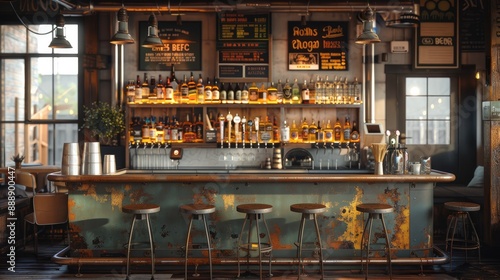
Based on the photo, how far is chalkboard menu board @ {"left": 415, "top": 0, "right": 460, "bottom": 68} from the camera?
7762 millimetres

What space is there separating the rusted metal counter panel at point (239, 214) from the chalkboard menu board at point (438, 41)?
2841 millimetres

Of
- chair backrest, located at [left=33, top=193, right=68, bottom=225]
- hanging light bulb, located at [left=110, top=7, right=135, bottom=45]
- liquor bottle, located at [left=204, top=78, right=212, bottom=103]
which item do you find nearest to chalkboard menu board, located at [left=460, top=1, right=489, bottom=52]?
liquor bottle, located at [left=204, top=78, right=212, bottom=103]

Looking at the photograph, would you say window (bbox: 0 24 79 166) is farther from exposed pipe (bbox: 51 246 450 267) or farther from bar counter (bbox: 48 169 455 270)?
exposed pipe (bbox: 51 246 450 267)

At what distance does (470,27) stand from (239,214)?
14.5ft

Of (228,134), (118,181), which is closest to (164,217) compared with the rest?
(118,181)

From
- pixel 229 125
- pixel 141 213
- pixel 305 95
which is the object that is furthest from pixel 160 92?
pixel 141 213

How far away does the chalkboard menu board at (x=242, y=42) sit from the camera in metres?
7.59

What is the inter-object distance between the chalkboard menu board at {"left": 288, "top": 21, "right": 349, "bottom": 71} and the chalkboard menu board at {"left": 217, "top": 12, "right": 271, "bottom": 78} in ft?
1.20

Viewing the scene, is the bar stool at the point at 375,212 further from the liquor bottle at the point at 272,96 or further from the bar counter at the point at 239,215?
the liquor bottle at the point at 272,96

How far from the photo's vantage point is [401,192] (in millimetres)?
5465

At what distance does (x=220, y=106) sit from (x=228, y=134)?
0.37 meters

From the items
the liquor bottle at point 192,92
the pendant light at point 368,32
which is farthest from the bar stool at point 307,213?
the liquor bottle at point 192,92

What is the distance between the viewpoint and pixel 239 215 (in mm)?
5477

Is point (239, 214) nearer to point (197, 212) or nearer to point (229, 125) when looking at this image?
point (197, 212)
